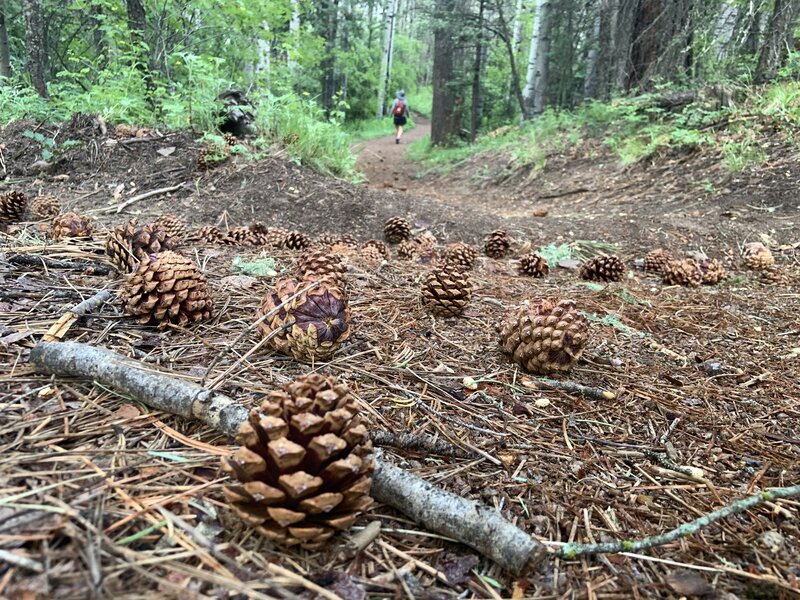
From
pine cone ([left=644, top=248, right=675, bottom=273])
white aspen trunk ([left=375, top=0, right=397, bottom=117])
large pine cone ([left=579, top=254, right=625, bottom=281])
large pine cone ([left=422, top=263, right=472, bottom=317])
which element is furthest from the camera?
white aspen trunk ([left=375, top=0, right=397, bottom=117])

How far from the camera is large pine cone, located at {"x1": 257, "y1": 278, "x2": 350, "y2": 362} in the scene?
1798 millimetres

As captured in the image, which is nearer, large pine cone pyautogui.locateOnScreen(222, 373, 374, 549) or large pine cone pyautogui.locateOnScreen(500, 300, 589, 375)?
large pine cone pyautogui.locateOnScreen(222, 373, 374, 549)

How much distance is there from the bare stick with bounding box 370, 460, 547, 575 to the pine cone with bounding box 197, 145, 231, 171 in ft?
16.1

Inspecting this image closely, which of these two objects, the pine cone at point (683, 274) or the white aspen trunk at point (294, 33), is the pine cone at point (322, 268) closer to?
the pine cone at point (683, 274)

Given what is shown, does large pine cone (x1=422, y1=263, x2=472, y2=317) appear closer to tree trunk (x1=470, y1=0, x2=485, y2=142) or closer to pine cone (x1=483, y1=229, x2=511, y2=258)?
pine cone (x1=483, y1=229, x2=511, y2=258)

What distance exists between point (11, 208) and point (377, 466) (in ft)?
12.1

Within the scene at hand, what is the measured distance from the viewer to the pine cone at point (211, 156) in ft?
17.2

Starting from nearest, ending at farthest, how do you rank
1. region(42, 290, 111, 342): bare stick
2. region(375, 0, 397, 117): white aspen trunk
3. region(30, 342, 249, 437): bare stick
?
region(30, 342, 249, 437): bare stick < region(42, 290, 111, 342): bare stick < region(375, 0, 397, 117): white aspen trunk

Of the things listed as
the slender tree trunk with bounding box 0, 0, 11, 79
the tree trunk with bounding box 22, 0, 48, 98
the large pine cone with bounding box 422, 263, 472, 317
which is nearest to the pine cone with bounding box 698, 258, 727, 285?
the large pine cone with bounding box 422, 263, 472, 317

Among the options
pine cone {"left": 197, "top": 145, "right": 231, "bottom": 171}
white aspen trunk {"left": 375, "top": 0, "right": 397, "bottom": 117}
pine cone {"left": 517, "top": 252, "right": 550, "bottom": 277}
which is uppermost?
white aspen trunk {"left": 375, "top": 0, "right": 397, "bottom": 117}

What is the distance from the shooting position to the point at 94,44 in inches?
449

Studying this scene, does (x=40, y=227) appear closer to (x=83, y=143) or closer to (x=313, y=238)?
(x=313, y=238)

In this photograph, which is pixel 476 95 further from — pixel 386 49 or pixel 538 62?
pixel 386 49

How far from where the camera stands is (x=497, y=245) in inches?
175
